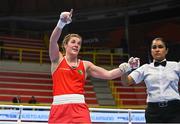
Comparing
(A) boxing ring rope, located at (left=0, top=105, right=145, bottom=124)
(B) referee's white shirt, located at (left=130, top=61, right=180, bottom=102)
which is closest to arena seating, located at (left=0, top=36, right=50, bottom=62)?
(A) boxing ring rope, located at (left=0, top=105, right=145, bottom=124)

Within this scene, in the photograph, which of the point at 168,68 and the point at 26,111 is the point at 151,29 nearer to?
the point at 26,111

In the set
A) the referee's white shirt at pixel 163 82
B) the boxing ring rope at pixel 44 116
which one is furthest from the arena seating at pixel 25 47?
the referee's white shirt at pixel 163 82

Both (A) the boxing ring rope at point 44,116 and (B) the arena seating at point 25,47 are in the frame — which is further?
(B) the arena seating at point 25,47

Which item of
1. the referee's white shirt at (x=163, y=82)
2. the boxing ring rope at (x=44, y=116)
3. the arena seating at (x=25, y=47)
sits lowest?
the boxing ring rope at (x=44, y=116)

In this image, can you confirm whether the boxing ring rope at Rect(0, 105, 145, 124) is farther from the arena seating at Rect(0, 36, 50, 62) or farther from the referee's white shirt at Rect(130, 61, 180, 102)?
the arena seating at Rect(0, 36, 50, 62)

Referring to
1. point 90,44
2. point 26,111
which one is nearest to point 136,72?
point 26,111

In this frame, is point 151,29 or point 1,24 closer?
point 151,29

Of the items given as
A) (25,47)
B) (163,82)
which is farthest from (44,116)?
(25,47)

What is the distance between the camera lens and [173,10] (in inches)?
784

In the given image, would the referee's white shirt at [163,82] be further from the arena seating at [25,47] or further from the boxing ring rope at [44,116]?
the arena seating at [25,47]

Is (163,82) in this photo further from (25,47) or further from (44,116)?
(25,47)

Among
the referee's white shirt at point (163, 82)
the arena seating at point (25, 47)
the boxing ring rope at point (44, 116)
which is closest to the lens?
the referee's white shirt at point (163, 82)

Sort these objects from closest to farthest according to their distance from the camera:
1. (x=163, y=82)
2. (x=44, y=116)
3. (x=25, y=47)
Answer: (x=163, y=82)
(x=44, y=116)
(x=25, y=47)

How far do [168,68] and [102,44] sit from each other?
59.1 feet
